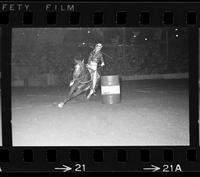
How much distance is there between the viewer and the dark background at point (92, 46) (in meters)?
5.98

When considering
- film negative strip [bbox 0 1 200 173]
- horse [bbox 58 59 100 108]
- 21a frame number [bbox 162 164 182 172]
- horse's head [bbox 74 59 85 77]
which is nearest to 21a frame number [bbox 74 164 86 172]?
film negative strip [bbox 0 1 200 173]

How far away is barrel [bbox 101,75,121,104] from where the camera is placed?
19.6ft

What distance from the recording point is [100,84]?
6016 mm

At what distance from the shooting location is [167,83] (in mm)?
6137

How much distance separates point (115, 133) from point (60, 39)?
1.09 meters

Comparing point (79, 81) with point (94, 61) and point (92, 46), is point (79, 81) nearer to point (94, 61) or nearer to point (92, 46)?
point (94, 61)

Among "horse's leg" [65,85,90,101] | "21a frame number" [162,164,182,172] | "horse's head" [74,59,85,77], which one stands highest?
"horse's head" [74,59,85,77]

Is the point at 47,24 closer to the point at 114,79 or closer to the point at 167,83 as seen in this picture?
the point at 114,79

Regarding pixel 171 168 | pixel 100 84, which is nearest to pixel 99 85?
pixel 100 84

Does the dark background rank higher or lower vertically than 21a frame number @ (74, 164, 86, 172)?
higher

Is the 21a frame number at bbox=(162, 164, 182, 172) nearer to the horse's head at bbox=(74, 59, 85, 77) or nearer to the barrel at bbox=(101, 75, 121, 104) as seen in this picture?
the barrel at bbox=(101, 75, 121, 104)

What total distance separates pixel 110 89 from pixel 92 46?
1.53 feet

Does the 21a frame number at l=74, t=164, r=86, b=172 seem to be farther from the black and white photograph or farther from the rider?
the rider

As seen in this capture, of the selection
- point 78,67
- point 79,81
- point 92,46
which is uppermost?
point 92,46
